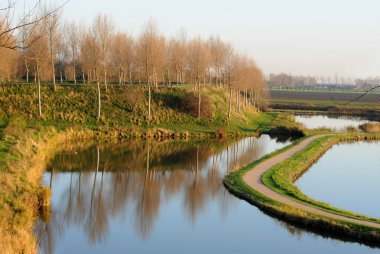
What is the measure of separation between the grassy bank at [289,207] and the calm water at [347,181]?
93cm

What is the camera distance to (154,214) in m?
20.8

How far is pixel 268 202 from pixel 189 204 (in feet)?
13.5

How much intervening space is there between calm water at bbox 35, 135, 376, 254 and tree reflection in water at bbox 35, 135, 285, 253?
0.05 metres

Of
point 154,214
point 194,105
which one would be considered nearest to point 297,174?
point 154,214

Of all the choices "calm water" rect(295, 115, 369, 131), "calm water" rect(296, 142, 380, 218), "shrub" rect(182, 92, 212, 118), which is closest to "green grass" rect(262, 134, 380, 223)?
"calm water" rect(296, 142, 380, 218)

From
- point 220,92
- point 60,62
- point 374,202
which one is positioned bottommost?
point 374,202

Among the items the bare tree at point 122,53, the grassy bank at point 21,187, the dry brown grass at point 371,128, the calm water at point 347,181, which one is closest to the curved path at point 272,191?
the calm water at point 347,181

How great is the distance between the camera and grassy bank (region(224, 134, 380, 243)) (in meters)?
17.7

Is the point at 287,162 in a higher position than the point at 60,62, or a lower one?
lower

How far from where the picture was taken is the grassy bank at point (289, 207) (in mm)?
17734

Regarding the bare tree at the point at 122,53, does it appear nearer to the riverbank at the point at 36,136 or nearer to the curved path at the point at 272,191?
the riverbank at the point at 36,136

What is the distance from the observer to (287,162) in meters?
31.8

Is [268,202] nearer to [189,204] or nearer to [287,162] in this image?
[189,204]

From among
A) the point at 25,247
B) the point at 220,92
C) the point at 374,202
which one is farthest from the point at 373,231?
the point at 220,92
